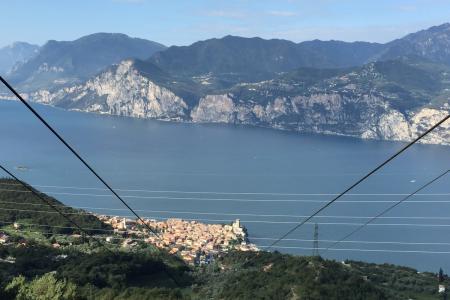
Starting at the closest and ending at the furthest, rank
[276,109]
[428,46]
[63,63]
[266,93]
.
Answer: [276,109] < [266,93] < [428,46] < [63,63]

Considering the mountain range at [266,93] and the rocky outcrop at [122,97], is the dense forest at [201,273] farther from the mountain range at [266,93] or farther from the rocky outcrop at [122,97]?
the rocky outcrop at [122,97]

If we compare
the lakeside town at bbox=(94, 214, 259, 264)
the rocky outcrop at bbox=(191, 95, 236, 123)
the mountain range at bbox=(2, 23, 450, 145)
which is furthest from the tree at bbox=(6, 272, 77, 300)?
the rocky outcrop at bbox=(191, 95, 236, 123)

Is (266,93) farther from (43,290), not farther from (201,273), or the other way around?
(43,290)

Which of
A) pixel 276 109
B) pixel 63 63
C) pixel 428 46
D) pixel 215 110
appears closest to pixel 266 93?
pixel 276 109

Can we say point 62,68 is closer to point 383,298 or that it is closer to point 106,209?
point 106,209

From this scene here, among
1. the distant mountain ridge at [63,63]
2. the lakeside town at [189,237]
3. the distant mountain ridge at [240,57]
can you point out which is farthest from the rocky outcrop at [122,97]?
the lakeside town at [189,237]

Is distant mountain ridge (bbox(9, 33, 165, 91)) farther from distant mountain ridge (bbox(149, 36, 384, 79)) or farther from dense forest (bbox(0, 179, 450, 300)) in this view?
dense forest (bbox(0, 179, 450, 300))
